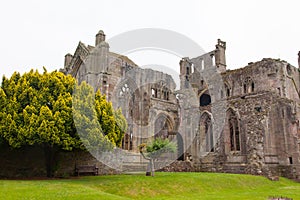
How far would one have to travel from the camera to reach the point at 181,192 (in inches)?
621

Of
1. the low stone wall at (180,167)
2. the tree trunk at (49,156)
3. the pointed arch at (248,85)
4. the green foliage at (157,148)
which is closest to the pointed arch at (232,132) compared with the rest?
the low stone wall at (180,167)

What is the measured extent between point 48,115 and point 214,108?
2052cm

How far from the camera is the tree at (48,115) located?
17500mm

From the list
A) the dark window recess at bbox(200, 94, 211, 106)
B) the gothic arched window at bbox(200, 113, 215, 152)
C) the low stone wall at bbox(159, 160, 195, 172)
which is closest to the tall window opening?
the gothic arched window at bbox(200, 113, 215, 152)

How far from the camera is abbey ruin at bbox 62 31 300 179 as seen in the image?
26531 mm

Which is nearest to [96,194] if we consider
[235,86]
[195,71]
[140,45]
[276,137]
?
[140,45]

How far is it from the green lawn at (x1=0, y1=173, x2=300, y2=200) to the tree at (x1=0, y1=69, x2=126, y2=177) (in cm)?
259

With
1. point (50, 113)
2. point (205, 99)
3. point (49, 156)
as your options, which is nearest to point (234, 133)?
point (205, 99)

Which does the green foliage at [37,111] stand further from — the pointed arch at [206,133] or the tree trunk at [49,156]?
the pointed arch at [206,133]

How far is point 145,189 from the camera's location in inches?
612

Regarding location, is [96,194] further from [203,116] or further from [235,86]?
[235,86]

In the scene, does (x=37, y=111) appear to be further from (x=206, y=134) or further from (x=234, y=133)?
(x=206, y=134)

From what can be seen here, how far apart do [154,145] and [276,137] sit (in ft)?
43.2

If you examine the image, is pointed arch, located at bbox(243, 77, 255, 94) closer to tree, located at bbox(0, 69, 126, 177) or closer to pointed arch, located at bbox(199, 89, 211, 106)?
pointed arch, located at bbox(199, 89, 211, 106)
